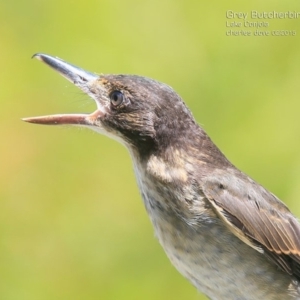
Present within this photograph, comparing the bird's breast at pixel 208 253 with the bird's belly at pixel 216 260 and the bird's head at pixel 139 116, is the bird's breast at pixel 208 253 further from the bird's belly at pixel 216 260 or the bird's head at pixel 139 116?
the bird's head at pixel 139 116

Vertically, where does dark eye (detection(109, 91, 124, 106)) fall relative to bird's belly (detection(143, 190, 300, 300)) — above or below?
above

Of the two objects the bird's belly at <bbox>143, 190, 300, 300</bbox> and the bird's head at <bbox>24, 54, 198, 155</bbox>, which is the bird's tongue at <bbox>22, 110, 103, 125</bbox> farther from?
the bird's belly at <bbox>143, 190, 300, 300</bbox>

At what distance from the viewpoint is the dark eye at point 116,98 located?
4090mm

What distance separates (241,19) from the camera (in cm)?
705

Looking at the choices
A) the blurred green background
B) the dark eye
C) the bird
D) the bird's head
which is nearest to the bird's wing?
the bird

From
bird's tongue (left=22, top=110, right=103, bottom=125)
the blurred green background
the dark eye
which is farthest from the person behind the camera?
the blurred green background

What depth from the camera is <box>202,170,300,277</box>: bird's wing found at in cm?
395

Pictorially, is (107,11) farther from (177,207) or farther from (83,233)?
(177,207)

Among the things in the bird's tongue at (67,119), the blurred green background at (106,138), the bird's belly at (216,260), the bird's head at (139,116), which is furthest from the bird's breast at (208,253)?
the blurred green background at (106,138)

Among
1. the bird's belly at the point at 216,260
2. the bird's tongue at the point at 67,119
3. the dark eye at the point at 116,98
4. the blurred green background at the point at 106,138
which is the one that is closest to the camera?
the bird's belly at the point at 216,260

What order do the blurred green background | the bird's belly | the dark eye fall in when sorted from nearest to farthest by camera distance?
1. the bird's belly
2. the dark eye
3. the blurred green background

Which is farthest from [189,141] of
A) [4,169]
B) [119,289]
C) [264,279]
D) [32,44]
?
[32,44]

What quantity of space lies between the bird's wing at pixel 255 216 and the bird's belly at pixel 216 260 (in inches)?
1.7

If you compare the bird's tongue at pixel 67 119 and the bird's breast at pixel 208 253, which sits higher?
the bird's tongue at pixel 67 119
